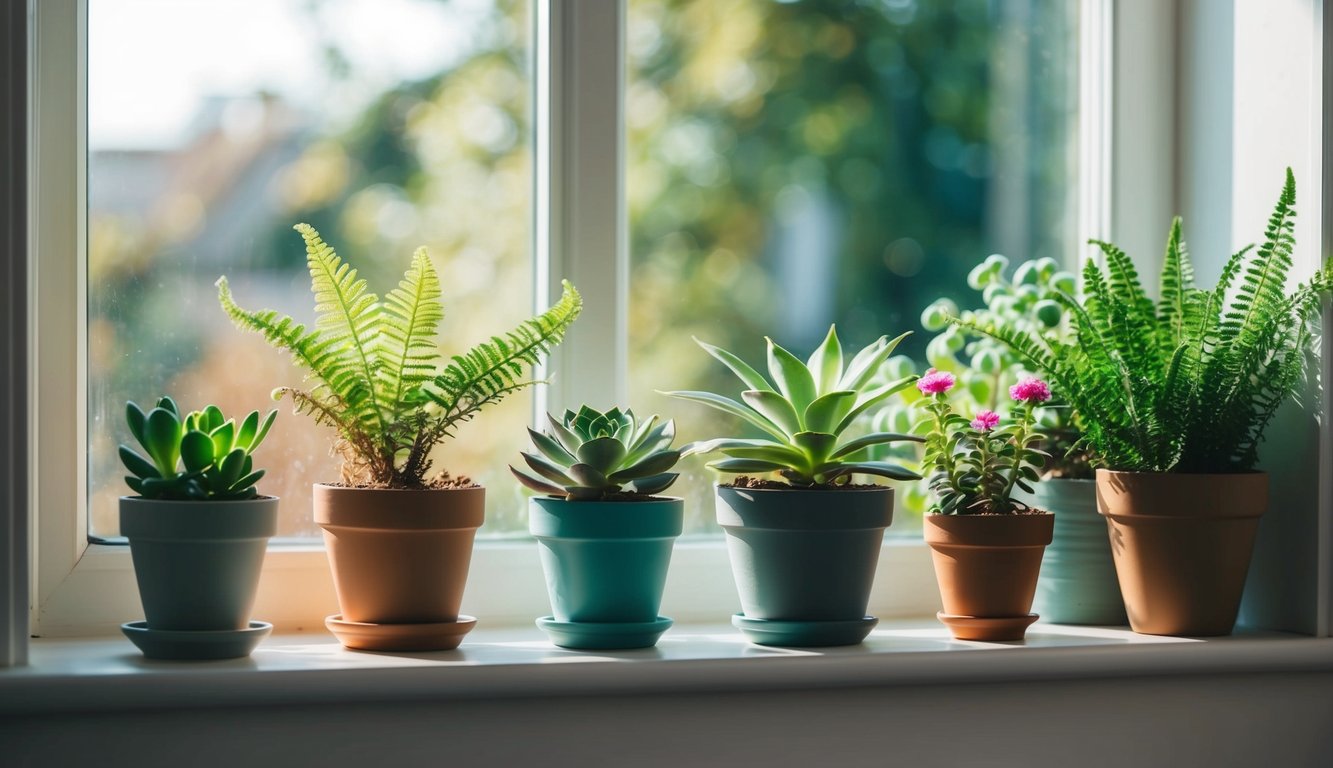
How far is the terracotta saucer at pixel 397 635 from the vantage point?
1.04m

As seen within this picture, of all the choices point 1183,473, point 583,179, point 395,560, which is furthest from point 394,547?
point 1183,473

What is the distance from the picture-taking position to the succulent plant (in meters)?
1.00

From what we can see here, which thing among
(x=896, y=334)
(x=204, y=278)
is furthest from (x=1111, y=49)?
(x=204, y=278)

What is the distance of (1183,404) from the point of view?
1.18 meters

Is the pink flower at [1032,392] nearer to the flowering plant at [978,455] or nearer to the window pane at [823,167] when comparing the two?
the flowering plant at [978,455]

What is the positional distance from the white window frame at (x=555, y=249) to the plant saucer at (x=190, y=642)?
95 millimetres

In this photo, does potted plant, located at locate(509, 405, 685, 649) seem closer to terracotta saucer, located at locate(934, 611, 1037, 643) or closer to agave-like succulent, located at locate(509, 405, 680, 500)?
agave-like succulent, located at locate(509, 405, 680, 500)

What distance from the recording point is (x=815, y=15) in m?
1.36

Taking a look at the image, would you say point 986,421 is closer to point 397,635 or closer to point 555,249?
point 555,249

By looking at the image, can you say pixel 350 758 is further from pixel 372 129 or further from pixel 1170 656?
pixel 1170 656

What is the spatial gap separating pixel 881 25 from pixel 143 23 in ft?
2.67

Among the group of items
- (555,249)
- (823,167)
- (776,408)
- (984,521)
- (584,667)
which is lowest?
(584,667)

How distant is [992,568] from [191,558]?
2.44 ft

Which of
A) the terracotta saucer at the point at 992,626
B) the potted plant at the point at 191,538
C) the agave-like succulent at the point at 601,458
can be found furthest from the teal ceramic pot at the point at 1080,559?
the potted plant at the point at 191,538
